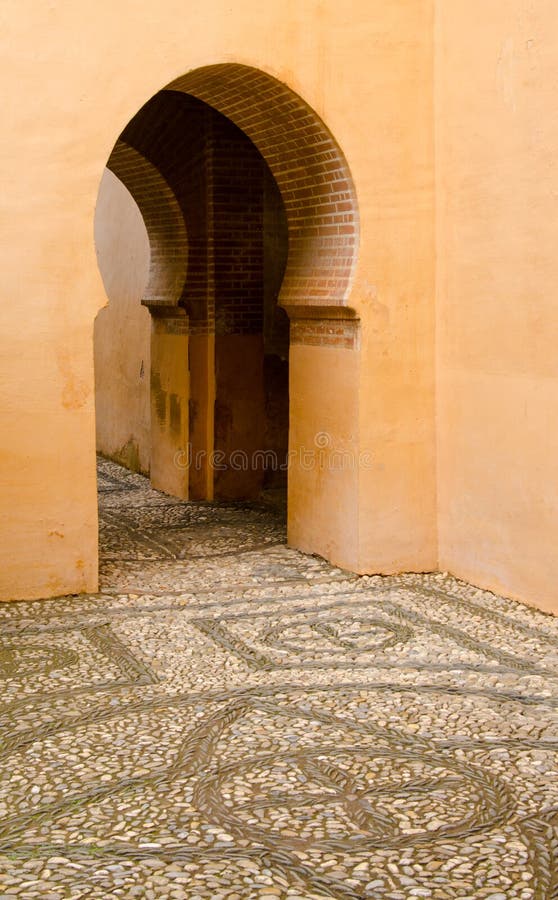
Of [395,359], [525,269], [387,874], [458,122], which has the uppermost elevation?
[458,122]

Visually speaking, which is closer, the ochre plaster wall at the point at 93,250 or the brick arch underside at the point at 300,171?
the ochre plaster wall at the point at 93,250

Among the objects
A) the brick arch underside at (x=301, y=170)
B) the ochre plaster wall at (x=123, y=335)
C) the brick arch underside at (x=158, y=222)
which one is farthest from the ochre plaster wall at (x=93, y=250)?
the ochre plaster wall at (x=123, y=335)

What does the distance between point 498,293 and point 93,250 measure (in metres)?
2.70

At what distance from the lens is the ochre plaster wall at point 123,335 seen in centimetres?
1315

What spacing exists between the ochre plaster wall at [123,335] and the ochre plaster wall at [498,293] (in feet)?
17.6

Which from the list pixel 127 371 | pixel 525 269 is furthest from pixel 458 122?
pixel 127 371

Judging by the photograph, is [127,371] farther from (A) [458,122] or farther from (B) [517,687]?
(B) [517,687]

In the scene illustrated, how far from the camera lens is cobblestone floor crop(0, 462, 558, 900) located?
4.14 metres

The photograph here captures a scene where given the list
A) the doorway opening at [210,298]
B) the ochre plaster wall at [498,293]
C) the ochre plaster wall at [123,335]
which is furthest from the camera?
the ochre plaster wall at [123,335]

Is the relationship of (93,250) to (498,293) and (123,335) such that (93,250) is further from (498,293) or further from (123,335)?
(123,335)

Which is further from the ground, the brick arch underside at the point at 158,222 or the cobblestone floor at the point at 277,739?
the brick arch underside at the point at 158,222

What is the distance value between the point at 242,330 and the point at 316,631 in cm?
483

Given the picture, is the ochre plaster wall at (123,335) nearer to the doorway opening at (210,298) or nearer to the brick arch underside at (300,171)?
the doorway opening at (210,298)

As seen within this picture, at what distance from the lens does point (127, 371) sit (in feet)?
45.6
